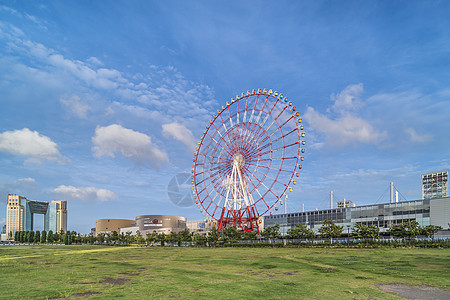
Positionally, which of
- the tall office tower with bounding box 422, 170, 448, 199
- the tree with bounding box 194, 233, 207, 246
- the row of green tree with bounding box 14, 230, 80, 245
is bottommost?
the row of green tree with bounding box 14, 230, 80, 245

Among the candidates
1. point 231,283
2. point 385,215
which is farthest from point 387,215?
point 231,283

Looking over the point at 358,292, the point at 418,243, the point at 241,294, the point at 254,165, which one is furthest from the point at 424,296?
the point at 254,165

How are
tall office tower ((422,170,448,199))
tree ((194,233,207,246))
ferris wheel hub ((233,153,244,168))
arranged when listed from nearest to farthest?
ferris wheel hub ((233,153,244,168)), tree ((194,233,207,246)), tall office tower ((422,170,448,199))

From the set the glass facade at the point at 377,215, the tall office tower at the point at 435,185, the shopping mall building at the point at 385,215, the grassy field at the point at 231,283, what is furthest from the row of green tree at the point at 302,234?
the tall office tower at the point at 435,185

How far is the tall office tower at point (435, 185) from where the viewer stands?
143 m

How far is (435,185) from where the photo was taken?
481 ft

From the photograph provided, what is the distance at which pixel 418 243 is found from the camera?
71438 mm

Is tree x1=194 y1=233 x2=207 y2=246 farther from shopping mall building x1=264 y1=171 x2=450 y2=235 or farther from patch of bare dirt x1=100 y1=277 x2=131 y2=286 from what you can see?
patch of bare dirt x1=100 y1=277 x2=131 y2=286

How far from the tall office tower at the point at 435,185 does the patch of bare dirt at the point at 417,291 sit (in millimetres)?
140371

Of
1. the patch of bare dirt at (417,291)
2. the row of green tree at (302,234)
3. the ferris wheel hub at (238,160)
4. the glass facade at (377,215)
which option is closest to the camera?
the patch of bare dirt at (417,291)

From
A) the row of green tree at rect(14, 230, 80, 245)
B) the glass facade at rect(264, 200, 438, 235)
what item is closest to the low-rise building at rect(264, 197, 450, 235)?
the glass facade at rect(264, 200, 438, 235)

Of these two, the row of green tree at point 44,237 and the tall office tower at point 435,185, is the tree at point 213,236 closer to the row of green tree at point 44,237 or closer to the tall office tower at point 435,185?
the row of green tree at point 44,237

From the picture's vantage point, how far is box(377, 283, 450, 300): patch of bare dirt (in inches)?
802

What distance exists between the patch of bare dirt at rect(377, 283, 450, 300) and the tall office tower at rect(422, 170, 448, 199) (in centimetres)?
14037
